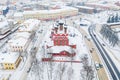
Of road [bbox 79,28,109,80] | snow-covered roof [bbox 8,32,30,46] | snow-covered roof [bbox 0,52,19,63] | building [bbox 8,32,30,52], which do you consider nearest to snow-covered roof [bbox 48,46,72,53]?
road [bbox 79,28,109,80]

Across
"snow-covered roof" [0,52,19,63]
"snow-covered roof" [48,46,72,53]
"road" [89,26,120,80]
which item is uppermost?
"snow-covered roof" [48,46,72,53]

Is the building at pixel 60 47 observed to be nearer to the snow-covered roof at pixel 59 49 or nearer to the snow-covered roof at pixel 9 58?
the snow-covered roof at pixel 59 49

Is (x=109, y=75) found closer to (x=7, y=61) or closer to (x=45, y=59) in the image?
(x=45, y=59)

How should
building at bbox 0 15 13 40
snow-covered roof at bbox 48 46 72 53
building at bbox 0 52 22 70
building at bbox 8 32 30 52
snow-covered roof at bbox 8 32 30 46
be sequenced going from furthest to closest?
1. building at bbox 0 15 13 40
2. snow-covered roof at bbox 8 32 30 46
3. building at bbox 8 32 30 52
4. snow-covered roof at bbox 48 46 72 53
5. building at bbox 0 52 22 70

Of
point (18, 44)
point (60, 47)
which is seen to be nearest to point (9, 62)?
point (18, 44)

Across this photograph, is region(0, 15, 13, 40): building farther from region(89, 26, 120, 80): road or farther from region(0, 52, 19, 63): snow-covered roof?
region(89, 26, 120, 80): road

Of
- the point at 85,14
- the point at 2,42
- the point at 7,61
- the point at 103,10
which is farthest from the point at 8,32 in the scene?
the point at 103,10

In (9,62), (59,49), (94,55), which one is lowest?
(94,55)

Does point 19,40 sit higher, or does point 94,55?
point 19,40

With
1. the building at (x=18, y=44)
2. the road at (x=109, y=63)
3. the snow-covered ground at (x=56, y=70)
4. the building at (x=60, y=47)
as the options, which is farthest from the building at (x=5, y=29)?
the road at (x=109, y=63)

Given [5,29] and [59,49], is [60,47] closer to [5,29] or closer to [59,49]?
[59,49]

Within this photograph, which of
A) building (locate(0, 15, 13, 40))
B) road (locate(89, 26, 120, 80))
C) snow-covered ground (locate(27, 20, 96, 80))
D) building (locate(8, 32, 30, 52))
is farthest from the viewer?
building (locate(0, 15, 13, 40))
